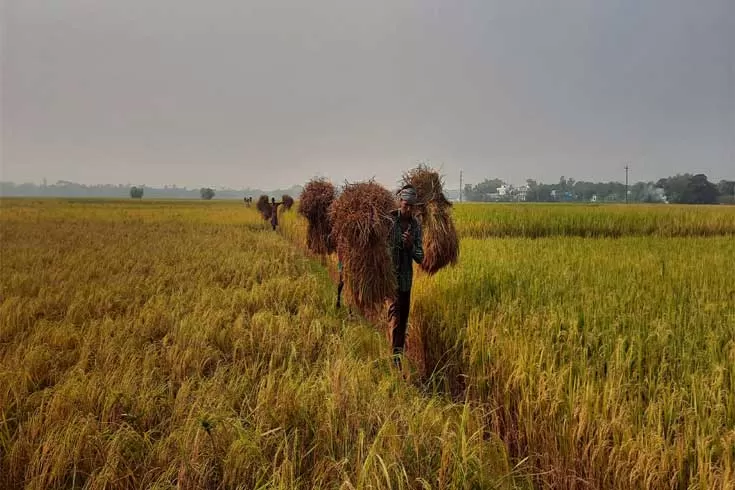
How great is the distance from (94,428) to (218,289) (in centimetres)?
364

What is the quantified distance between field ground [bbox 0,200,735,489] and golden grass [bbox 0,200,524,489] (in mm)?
15

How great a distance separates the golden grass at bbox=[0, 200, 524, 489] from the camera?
1.78 metres

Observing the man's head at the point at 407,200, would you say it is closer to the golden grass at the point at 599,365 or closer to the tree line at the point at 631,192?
the golden grass at the point at 599,365

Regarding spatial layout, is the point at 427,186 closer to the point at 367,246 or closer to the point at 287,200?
the point at 367,246

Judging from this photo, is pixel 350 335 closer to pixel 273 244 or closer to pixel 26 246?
pixel 273 244

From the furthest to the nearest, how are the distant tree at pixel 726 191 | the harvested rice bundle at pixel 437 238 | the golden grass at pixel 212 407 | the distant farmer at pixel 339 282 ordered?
the distant tree at pixel 726 191 < the harvested rice bundle at pixel 437 238 < the distant farmer at pixel 339 282 < the golden grass at pixel 212 407

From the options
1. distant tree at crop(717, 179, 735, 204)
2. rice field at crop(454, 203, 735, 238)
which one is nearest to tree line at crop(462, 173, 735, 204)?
distant tree at crop(717, 179, 735, 204)

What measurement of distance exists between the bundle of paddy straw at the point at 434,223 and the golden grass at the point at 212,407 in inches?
50.2

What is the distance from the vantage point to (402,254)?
367 centimetres

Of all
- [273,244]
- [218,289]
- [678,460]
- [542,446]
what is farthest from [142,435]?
[273,244]

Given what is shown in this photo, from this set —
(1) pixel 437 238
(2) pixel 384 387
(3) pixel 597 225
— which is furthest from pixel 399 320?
(3) pixel 597 225

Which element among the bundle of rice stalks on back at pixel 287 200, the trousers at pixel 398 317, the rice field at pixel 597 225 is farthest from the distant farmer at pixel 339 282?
the bundle of rice stalks on back at pixel 287 200

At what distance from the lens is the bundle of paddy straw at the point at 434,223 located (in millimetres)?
4516

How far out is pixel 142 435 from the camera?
2100mm
